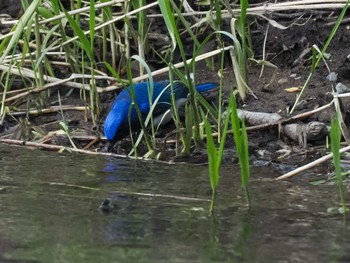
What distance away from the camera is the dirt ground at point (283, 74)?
4426 millimetres

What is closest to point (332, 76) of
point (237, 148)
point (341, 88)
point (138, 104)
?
point (341, 88)

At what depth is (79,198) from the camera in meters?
3.20

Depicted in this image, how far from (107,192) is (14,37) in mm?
1140

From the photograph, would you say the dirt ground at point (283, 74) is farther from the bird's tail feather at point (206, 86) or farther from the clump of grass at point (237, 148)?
the clump of grass at point (237, 148)

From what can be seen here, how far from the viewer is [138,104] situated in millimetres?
4590

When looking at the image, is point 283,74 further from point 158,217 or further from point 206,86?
point 158,217

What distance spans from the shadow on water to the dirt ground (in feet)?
2.32

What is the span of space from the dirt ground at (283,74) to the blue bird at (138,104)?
99mm

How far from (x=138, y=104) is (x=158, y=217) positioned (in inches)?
70.6

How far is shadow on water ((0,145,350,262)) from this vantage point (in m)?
2.40

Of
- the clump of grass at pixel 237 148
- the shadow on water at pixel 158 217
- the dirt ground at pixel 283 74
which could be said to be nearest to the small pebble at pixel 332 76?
the dirt ground at pixel 283 74

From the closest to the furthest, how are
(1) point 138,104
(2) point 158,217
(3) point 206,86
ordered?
(2) point 158,217 < (1) point 138,104 < (3) point 206,86

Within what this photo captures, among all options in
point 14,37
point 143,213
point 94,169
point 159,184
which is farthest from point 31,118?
point 143,213

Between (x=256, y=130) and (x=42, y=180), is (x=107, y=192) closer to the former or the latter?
(x=42, y=180)
